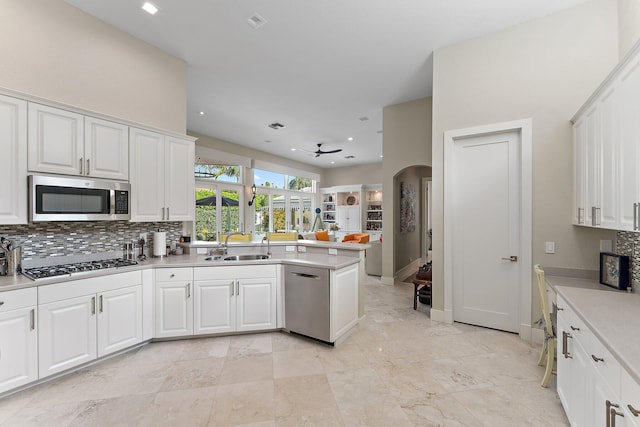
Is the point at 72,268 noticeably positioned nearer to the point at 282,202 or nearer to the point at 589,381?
the point at 589,381

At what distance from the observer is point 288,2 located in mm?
2650

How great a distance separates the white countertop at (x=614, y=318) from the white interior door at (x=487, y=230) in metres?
1.24

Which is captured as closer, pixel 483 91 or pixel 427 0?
pixel 427 0

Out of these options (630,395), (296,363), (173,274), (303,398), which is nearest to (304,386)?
(303,398)

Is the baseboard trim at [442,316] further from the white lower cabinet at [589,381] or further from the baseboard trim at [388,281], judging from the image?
the baseboard trim at [388,281]

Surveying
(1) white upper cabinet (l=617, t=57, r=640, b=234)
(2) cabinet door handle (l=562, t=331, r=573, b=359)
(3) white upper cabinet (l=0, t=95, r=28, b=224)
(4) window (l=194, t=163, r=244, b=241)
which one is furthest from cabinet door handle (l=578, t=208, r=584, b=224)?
(4) window (l=194, t=163, r=244, b=241)

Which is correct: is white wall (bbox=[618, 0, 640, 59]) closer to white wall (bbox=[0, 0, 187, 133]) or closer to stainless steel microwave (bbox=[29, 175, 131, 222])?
white wall (bbox=[0, 0, 187, 133])

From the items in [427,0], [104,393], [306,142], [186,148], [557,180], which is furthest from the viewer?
[306,142]

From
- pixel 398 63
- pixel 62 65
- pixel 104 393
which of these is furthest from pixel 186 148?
pixel 398 63

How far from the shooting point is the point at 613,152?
1.89m

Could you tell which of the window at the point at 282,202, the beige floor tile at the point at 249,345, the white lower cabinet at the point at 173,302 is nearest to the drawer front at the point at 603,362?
the beige floor tile at the point at 249,345

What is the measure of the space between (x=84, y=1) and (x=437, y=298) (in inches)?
195

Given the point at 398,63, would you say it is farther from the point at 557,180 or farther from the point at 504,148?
the point at 557,180

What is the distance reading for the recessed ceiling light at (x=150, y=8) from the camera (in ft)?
8.75
